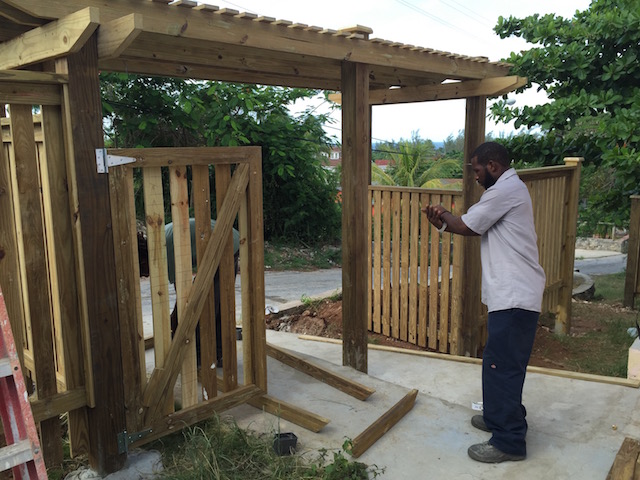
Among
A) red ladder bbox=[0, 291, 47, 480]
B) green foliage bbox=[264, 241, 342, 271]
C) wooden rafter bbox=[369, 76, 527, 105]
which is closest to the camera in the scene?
red ladder bbox=[0, 291, 47, 480]

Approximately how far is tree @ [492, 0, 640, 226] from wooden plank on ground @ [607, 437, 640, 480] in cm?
458

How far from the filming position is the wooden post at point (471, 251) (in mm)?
5656

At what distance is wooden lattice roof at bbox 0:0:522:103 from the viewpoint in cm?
273

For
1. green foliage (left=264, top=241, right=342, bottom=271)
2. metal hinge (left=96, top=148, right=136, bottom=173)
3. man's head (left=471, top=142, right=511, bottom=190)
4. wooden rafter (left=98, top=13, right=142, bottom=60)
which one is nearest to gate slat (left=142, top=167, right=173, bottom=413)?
metal hinge (left=96, top=148, right=136, bottom=173)

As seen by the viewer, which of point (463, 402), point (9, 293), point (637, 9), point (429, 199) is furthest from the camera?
point (637, 9)

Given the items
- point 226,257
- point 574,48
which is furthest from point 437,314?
point 574,48

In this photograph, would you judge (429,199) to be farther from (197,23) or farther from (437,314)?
(197,23)

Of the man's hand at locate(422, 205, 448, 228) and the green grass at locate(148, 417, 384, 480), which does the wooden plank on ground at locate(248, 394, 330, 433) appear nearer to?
the green grass at locate(148, 417, 384, 480)

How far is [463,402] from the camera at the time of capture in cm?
438

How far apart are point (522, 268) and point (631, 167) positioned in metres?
4.29

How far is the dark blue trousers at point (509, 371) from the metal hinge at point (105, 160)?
2372 mm

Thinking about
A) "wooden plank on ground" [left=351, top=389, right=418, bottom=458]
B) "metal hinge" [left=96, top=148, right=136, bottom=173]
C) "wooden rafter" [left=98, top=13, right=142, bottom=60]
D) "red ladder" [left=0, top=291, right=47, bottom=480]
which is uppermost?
"wooden rafter" [left=98, top=13, right=142, bottom=60]

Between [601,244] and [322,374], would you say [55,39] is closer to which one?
[322,374]

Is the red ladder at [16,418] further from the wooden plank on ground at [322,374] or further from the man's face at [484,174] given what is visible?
the man's face at [484,174]
